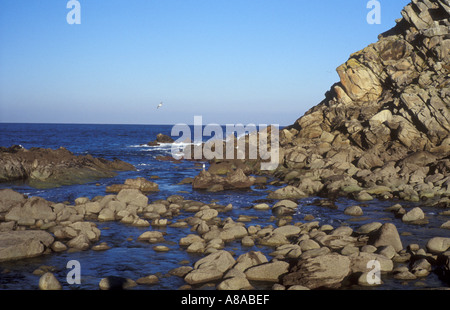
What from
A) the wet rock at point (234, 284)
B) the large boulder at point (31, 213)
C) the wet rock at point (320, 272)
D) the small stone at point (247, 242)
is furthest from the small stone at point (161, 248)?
the large boulder at point (31, 213)

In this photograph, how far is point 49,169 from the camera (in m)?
39.6

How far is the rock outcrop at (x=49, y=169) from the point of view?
3869 cm

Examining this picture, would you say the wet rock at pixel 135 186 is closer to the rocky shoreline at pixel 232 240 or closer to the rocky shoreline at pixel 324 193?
the rocky shoreline at pixel 324 193

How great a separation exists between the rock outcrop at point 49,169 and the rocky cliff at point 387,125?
19595mm

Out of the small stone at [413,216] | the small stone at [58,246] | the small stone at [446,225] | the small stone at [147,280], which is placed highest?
the small stone at [413,216]

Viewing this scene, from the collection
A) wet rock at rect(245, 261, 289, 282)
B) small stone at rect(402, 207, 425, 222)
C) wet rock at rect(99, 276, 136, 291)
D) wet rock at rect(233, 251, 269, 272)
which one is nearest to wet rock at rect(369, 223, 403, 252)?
wet rock at rect(245, 261, 289, 282)

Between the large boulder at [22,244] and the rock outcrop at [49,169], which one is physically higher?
the rock outcrop at [49,169]

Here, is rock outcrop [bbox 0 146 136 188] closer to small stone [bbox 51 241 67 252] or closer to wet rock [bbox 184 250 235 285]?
small stone [bbox 51 241 67 252]

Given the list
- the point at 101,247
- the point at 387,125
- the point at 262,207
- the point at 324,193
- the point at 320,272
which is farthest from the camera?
the point at 387,125

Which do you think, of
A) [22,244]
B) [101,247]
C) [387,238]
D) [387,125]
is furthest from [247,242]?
[387,125]

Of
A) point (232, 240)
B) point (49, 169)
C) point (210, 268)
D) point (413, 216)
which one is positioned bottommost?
point (232, 240)

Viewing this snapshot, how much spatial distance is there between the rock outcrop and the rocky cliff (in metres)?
19.6

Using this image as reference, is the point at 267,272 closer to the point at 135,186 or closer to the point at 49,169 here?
the point at 135,186

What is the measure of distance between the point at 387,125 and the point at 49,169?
34879 millimetres
